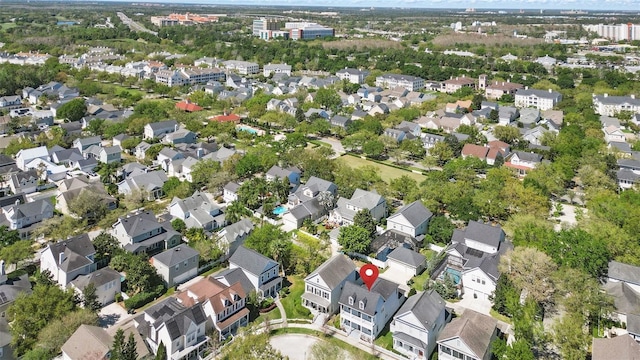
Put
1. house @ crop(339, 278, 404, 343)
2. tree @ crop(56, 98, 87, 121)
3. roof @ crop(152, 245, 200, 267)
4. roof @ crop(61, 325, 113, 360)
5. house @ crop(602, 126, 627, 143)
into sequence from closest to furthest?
roof @ crop(61, 325, 113, 360), house @ crop(339, 278, 404, 343), roof @ crop(152, 245, 200, 267), house @ crop(602, 126, 627, 143), tree @ crop(56, 98, 87, 121)

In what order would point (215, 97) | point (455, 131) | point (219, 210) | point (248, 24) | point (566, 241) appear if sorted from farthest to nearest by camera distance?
1. point (248, 24)
2. point (215, 97)
3. point (455, 131)
4. point (219, 210)
5. point (566, 241)

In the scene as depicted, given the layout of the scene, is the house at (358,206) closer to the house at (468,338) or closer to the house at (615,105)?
the house at (468,338)

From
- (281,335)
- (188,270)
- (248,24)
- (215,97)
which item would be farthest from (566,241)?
(248,24)

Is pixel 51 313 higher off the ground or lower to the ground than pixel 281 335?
higher

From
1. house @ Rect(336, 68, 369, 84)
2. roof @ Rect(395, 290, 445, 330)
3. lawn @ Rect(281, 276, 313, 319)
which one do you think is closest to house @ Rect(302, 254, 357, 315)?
lawn @ Rect(281, 276, 313, 319)

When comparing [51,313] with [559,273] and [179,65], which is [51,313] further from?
[179,65]

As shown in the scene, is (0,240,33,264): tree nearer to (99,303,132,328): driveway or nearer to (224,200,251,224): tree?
(99,303,132,328): driveway

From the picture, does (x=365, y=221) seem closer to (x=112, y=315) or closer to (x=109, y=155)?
(x=112, y=315)
